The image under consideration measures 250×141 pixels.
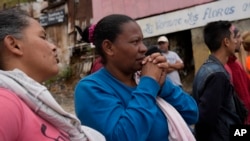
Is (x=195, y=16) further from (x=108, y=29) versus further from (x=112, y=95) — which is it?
(x=112, y=95)

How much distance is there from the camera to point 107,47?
221 cm

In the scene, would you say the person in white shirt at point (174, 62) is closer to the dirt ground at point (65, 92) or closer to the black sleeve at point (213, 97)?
the black sleeve at point (213, 97)

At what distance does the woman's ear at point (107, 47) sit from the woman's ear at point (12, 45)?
25.1 inches

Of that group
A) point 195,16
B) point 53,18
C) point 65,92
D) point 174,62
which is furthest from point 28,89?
point 53,18

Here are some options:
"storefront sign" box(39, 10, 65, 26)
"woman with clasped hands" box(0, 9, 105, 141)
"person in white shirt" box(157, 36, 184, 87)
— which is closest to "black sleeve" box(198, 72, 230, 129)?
"woman with clasped hands" box(0, 9, 105, 141)

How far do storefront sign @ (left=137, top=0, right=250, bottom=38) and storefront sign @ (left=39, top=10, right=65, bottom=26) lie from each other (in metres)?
3.83

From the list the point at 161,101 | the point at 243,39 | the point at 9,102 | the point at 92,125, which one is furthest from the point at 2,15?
the point at 243,39

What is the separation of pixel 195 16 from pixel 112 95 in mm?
9016

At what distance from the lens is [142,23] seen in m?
12.3

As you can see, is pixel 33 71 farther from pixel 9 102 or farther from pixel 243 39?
pixel 243 39

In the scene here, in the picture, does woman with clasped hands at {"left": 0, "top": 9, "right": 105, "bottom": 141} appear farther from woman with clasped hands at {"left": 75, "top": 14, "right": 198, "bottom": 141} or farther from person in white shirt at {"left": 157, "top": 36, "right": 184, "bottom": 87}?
person in white shirt at {"left": 157, "top": 36, "right": 184, "bottom": 87}

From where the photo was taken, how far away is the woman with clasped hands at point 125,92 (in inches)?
77.9

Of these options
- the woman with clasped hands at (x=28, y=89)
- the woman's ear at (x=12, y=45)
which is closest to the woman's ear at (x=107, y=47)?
the woman with clasped hands at (x=28, y=89)

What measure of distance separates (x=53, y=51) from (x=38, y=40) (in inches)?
3.5
